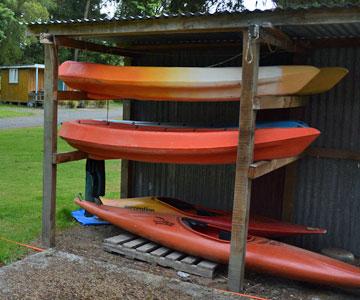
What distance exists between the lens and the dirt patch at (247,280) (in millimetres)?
5504

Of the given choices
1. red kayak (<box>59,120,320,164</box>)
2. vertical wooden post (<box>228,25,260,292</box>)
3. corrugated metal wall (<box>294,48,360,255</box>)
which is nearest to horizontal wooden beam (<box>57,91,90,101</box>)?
red kayak (<box>59,120,320,164</box>)

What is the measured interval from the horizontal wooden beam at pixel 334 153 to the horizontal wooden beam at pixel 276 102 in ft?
2.36

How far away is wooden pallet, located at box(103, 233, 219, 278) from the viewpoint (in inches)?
229

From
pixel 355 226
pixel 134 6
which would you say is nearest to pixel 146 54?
pixel 355 226

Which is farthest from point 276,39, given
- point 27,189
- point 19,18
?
point 19,18

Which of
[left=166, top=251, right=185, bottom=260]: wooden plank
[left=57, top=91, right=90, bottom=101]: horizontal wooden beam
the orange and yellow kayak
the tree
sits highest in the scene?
the tree

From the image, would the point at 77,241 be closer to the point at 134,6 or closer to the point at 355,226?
the point at 355,226

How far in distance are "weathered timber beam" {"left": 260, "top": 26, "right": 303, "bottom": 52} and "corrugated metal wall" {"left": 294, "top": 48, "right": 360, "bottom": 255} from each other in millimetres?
649

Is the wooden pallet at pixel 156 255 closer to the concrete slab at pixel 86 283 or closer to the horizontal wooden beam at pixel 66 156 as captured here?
the concrete slab at pixel 86 283

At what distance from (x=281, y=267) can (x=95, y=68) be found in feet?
12.2

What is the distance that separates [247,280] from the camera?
5820 millimetres

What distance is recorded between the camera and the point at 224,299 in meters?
5.14

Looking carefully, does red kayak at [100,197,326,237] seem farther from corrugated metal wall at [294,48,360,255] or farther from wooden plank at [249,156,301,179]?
wooden plank at [249,156,301,179]

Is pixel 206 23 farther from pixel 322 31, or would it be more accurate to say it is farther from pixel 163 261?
pixel 163 261
